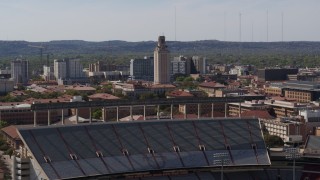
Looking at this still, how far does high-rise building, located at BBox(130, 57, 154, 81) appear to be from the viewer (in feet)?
525

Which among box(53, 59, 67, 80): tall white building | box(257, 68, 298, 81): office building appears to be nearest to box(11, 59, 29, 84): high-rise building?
box(53, 59, 67, 80): tall white building

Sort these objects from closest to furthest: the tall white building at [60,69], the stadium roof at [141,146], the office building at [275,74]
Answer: the stadium roof at [141,146] < the office building at [275,74] < the tall white building at [60,69]

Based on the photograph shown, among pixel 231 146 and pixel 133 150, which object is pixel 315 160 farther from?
pixel 133 150

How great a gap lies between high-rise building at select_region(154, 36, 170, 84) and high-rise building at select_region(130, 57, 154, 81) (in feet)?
96.2

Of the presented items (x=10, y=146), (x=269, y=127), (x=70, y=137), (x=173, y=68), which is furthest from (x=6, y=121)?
(x=173, y=68)

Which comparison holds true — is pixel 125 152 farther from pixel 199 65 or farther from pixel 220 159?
pixel 199 65

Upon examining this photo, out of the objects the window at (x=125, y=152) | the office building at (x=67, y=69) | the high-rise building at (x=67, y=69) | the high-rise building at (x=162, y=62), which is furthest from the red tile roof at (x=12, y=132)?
the high-rise building at (x=67, y=69)

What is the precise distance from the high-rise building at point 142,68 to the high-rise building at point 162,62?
A: 96.2 feet

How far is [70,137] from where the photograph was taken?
130 feet

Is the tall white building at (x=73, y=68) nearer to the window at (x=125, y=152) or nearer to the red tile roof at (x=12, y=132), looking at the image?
the red tile roof at (x=12, y=132)

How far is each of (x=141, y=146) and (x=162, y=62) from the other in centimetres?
8707

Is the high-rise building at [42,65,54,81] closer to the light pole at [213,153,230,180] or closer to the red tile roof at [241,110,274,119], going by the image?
the red tile roof at [241,110,274,119]

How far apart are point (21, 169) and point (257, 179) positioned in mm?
15355

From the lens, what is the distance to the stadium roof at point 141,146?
38.0 m
